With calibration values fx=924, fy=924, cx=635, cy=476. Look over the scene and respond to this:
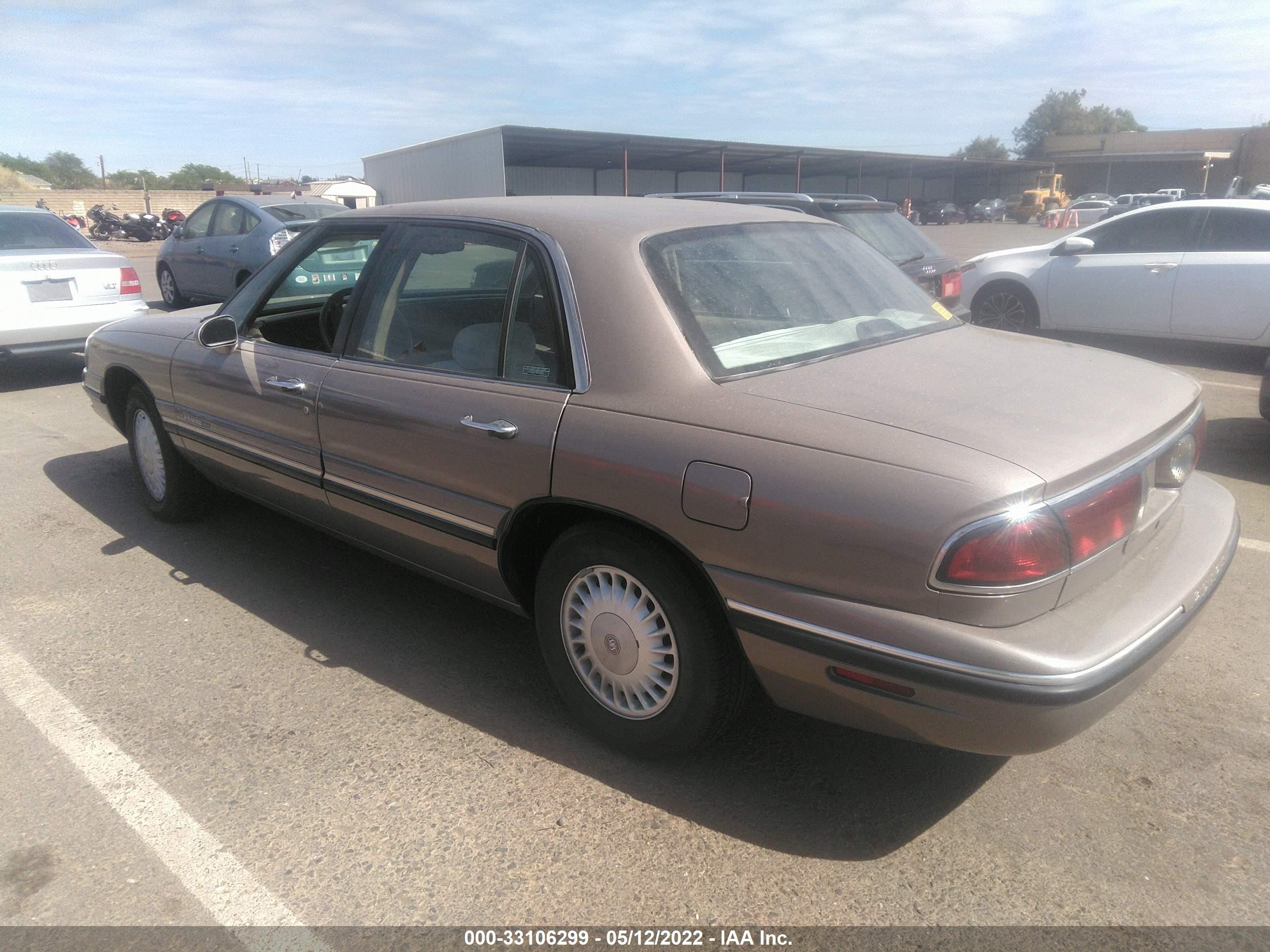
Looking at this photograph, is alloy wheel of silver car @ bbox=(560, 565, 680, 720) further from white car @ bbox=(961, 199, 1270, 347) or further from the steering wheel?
white car @ bbox=(961, 199, 1270, 347)

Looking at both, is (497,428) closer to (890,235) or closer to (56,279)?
(890,235)

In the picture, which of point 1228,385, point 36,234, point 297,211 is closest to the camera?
point 1228,385

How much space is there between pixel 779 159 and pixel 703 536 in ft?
139

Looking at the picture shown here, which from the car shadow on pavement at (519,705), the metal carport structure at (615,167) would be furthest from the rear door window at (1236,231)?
the metal carport structure at (615,167)

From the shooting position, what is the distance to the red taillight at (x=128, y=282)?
8617 mm

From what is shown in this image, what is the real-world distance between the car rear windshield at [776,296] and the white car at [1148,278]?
592cm

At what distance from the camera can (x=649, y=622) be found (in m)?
2.62

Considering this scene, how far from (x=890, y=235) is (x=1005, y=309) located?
2.41m

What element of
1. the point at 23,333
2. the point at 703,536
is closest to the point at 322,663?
the point at 703,536

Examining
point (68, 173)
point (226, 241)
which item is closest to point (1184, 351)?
point (226, 241)

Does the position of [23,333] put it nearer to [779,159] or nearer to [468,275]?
[468,275]

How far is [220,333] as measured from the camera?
393 centimetres

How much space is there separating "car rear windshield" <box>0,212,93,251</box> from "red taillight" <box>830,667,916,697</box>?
8.65m

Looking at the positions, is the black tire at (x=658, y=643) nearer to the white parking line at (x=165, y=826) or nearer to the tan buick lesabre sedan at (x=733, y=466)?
the tan buick lesabre sedan at (x=733, y=466)
